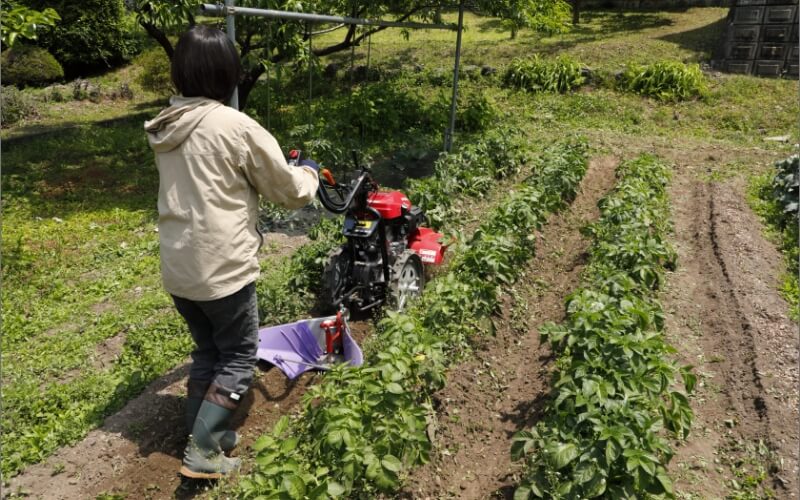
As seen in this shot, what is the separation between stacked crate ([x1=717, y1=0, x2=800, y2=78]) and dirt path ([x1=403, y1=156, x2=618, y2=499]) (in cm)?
979

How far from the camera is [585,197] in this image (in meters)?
7.67

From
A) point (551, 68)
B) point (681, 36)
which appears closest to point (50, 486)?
point (551, 68)

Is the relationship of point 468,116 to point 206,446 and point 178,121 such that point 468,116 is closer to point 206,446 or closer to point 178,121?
point 178,121

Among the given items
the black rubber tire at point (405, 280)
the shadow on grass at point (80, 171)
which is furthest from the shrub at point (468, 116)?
the black rubber tire at point (405, 280)

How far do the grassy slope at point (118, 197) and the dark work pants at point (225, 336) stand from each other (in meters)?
0.90

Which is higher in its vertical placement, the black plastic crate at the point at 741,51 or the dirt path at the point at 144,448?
the black plastic crate at the point at 741,51

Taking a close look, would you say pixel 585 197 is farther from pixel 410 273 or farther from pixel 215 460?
pixel 215 460

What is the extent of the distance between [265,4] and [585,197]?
442cm

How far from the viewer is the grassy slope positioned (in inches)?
158

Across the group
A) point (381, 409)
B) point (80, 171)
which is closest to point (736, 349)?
point (381, 409)

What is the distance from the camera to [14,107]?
12094 mm

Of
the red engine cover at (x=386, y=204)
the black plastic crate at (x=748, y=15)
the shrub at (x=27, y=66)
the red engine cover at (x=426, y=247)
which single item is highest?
the black plastic crate at (x=748, y=15)

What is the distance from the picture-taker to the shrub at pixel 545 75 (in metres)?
13.1

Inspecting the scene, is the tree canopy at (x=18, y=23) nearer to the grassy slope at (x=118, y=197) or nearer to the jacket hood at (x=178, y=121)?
the grassy slope at (x=118, y=197)
